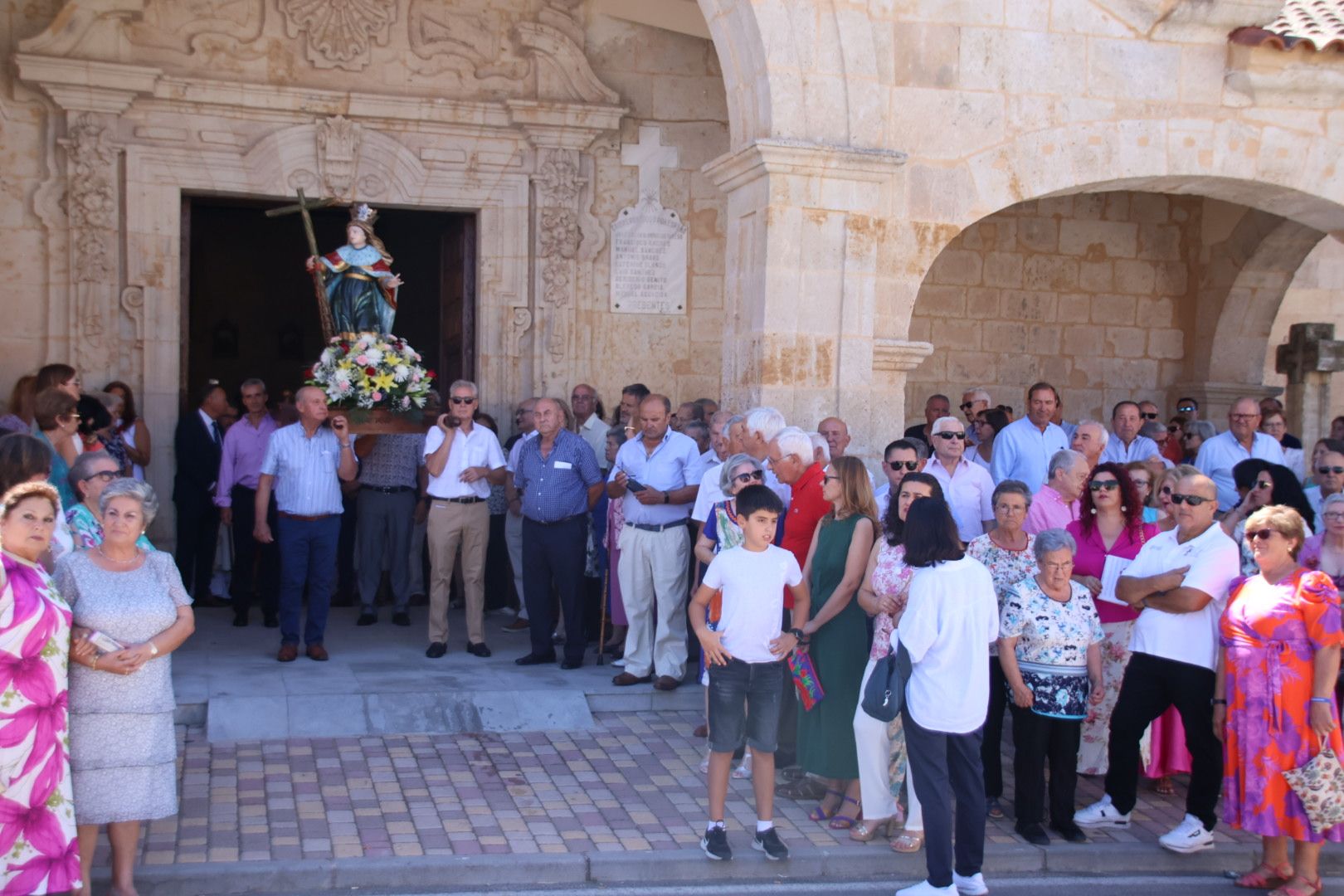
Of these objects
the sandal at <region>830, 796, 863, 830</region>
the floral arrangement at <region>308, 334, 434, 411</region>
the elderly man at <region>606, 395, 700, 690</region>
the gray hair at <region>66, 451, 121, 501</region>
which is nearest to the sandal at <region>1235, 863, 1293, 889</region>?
the sandal at <region>830, 796, 863, 830</region>

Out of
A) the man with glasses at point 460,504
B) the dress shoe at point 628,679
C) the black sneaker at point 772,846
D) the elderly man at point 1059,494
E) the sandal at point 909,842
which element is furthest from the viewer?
the man with glasses at point 460,504

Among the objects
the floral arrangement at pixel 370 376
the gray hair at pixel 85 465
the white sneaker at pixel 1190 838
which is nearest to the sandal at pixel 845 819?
the white sneaker at pixel 1190 838

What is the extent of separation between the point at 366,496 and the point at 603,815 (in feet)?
13.1

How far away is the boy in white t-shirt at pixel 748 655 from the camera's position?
5.17 metres

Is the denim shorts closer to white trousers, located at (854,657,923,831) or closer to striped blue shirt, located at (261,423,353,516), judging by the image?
white trousers, located at (854,657,923,831)

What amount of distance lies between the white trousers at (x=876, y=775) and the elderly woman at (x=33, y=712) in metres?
2.96

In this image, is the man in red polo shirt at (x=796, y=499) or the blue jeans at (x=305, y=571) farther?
the blue jeans at (x=305, y=571)

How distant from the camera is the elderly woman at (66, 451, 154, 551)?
519cm

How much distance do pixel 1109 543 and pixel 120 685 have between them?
4.27 m

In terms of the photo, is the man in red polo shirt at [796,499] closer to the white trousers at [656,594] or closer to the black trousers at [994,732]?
the black trousers at [994,732]

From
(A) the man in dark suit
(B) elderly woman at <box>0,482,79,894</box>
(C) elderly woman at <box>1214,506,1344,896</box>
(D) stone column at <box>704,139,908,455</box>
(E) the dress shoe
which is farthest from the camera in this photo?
(A) the man in dark suit

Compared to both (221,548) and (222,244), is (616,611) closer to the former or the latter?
(221,548)

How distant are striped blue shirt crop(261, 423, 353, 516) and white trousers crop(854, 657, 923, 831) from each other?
3688mm

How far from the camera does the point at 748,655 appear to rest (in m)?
5.18
